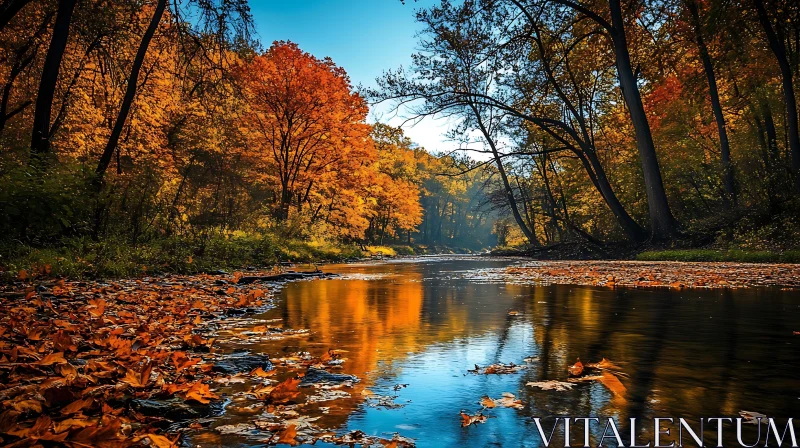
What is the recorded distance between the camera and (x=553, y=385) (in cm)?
286

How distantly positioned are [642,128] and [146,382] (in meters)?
18.2

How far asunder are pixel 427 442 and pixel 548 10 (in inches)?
761

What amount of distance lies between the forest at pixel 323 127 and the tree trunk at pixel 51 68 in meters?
0.04

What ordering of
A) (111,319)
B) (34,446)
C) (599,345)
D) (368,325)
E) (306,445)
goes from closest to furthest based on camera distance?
(34,446)
(306,445)
(599,345)
(111,319)
(368,325)

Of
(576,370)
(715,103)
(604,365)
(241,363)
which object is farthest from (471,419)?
(715,103)

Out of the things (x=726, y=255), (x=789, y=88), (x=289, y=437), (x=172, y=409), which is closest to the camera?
(x=289, y=437)

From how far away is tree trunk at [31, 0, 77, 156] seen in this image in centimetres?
1104

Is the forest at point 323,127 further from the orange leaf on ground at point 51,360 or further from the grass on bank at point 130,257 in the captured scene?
the orange leaf on ground at point 51,360

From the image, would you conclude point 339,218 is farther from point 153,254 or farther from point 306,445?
point 306,445

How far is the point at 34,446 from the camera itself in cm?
173

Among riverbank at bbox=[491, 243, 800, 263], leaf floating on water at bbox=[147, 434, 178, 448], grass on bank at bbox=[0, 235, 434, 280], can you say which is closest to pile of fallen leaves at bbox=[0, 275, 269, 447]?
leaf floating on water at bbox=[147, 434, 178, 448]

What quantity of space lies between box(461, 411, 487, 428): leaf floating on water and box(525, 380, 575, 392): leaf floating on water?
2.05ft

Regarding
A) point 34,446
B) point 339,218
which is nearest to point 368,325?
point 34,446

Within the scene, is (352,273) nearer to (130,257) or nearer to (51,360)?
(130,257)
